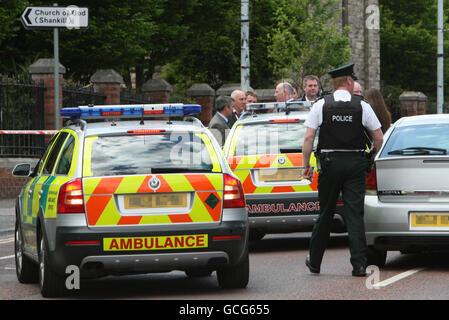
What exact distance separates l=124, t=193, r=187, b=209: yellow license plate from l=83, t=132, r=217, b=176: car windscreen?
0.21 meters

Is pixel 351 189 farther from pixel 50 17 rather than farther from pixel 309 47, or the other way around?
pixel 309 47

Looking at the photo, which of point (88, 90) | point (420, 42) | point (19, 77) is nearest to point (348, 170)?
point (19, 77)

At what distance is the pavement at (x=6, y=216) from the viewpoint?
1659cm

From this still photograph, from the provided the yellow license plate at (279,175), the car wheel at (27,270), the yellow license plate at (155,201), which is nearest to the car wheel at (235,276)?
the yellow license plate at (155,201)

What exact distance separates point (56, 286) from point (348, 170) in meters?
2.93

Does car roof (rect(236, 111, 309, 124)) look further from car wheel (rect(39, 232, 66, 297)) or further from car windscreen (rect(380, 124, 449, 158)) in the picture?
car wheel (rect(39, 232, 66, 297))

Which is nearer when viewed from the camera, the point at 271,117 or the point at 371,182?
the point at 371,182

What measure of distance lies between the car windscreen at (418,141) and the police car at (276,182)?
169 cm

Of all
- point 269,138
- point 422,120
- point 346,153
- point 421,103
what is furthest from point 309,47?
point 346,153

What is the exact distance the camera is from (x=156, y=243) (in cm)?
898

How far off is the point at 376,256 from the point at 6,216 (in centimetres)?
934

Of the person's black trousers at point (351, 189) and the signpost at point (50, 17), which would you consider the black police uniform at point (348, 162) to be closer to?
the person's black trousers at point (351, 189)

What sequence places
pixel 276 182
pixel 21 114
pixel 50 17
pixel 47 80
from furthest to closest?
pixel 47 80 < pixel 21 114 < pixel 50 17 < pixel 276 182

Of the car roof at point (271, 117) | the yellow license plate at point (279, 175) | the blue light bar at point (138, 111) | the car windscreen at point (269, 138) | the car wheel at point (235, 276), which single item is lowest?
the car wheel at point (235, 276)
